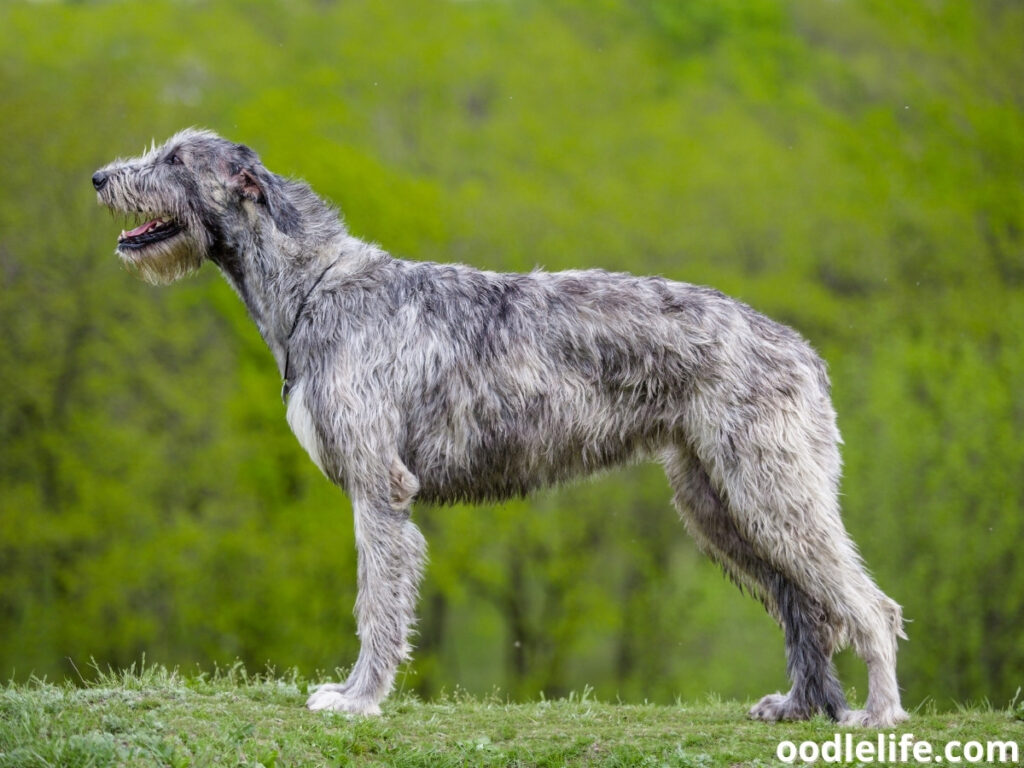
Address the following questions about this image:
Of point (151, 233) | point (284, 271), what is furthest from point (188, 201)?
point (284, 271)

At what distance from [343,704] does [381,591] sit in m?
0.65

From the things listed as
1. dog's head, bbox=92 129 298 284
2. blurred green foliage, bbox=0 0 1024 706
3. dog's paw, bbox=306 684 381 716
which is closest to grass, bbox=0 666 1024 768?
dog's paw, bbox=306 684 381 716

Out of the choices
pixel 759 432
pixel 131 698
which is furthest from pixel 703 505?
pixel 131 698

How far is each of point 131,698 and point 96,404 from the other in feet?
57.6

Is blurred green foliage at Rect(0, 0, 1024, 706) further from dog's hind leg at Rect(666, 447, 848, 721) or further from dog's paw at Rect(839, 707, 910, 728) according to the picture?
dog's paw at Rect(839, 707, 910, 728)

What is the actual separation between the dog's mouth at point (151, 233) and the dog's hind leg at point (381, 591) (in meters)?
1.93

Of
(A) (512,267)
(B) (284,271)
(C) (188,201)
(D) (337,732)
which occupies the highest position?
(A) (512,267)

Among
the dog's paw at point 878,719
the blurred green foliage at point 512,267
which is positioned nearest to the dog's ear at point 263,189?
the dog's paw at point 878,719

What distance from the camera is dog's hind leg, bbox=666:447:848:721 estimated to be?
7.41m

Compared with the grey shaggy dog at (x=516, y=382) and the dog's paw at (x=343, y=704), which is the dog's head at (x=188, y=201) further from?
the dog's paw at (x=343, y=704)

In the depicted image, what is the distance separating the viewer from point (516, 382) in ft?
24.0

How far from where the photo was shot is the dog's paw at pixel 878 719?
7043 millimetres

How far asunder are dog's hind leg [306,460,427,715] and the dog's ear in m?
1.68

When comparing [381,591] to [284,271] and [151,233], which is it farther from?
[151,233]
